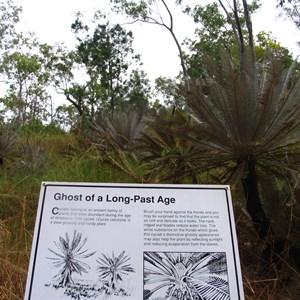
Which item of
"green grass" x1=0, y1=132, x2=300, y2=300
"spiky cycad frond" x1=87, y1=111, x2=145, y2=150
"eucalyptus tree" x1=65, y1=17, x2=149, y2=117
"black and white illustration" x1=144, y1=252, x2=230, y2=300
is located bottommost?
"black and white illustration" x1=144, y1=252, x2=230, y2=300

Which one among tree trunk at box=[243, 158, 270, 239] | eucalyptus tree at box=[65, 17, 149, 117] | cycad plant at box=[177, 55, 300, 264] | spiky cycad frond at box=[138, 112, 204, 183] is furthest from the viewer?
eucalyptus tree at box=[65, 17, 149, 117]

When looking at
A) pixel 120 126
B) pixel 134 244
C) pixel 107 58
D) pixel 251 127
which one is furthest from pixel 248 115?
pixel 107 58

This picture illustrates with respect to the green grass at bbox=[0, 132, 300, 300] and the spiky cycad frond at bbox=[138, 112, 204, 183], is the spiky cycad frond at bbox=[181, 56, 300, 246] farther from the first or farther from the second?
the green grass at bbox=[0, 132, 300, 300]

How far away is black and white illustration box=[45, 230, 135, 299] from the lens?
1.98 metres

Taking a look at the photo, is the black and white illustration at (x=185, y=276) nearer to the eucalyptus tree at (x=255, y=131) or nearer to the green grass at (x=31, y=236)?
the green grass at (x=31, y=236)

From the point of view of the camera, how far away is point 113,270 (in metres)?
2.02

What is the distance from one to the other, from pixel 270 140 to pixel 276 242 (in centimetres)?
73

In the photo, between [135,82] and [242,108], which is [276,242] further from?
[135,82]

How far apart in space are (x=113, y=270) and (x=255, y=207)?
1.28 metres

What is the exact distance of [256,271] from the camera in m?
3.04

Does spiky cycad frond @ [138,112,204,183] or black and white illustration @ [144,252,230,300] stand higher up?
spiky cycad frond @ [138,112,204,183]

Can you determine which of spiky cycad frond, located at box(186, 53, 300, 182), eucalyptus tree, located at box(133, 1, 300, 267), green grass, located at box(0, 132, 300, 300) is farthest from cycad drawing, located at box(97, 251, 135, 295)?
spiky cycad frond, located at box(186, 53, 300, 182)

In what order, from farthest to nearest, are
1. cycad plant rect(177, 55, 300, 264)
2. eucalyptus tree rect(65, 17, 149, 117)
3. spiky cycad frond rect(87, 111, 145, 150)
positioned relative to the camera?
1. eucalyptus tree rect(65, 17, 149, 117)
2. spiky cycad frond rect(87, 111, 145, 150)
3. cycad plant rect(177, 55, 300, 264)

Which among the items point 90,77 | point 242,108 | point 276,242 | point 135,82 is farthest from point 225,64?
point 135,82
